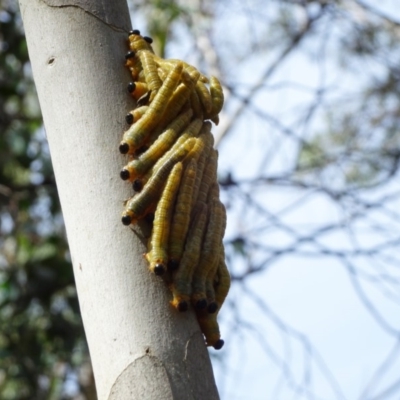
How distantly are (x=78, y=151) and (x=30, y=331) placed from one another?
8.41 feet

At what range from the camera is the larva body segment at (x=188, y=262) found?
38.4 inches

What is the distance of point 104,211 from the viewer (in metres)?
1.02

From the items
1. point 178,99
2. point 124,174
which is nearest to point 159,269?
point 124,174

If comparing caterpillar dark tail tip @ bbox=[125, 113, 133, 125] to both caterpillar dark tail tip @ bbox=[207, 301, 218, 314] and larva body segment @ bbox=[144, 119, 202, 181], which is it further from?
caterpillar dark tail tip @ bbox=[207, 301, 218, 314]

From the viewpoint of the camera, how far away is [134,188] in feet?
3.41

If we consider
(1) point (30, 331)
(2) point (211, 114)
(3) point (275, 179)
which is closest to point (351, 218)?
(3) point (275, 179)

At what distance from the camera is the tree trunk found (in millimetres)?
945

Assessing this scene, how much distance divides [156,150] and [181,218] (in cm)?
11

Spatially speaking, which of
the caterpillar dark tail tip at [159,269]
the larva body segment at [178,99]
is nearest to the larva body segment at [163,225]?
the caterpillar dark tail tip at [159,269]

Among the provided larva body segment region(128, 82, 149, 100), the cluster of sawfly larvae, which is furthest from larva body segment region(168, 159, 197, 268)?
larva body segment region(128, 82, 149, 100)

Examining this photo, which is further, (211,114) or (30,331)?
(30,331)

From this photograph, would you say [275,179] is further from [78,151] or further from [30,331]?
[78,151]

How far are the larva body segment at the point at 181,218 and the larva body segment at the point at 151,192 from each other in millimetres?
23

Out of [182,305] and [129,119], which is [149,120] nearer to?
[129,119]
